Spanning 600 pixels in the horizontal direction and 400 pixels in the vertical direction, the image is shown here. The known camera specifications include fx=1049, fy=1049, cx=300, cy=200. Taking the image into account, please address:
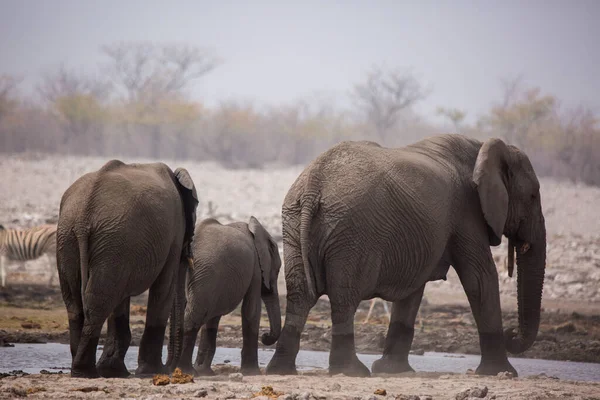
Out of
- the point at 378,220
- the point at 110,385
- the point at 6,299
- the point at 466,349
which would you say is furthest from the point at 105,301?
the point at 6,299

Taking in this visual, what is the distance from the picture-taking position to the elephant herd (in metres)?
7.46

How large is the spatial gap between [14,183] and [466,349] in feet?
58.7

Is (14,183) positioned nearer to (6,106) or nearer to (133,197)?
(6,106)

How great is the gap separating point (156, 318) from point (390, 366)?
236 centimetres

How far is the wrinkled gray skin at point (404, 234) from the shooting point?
8.20m

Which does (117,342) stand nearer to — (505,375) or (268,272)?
(268,272)

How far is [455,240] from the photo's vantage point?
29.8ft

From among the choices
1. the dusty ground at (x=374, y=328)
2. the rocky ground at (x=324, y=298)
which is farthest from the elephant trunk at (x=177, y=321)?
the dusty ground at (x=374, y=328)

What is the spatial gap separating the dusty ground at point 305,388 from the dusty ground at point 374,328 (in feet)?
12.6

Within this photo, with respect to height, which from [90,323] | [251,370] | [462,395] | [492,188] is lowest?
[251,370]

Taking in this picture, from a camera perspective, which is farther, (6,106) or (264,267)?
(6,106)

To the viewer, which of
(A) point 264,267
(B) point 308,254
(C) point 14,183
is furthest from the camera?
(C) point 14,183

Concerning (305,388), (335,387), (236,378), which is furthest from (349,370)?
(305,388)

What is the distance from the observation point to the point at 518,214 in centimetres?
970
